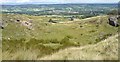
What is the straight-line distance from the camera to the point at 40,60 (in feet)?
31.2

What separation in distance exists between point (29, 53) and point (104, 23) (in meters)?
73.4

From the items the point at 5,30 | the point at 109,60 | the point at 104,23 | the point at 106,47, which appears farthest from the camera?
the point at 104,23

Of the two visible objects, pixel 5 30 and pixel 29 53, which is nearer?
pixel 29 53

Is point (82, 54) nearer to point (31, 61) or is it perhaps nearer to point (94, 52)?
point (94, 52)

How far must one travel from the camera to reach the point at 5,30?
50219 millimetres

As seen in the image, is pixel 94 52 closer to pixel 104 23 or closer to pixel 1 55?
pixel 1 55

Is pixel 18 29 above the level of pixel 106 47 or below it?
below

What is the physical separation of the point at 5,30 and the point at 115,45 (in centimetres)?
4070

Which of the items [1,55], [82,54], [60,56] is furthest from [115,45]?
[1,55]

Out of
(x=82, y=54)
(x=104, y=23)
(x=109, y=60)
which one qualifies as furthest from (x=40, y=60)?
(x=104, y=23)

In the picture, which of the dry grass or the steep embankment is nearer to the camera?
the steep embankment

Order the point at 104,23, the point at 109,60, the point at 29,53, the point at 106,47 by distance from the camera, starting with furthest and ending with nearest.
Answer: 1. the point at 104,23
2. the point at 106,47
3. the point at 29,53
4. the point at 109,60

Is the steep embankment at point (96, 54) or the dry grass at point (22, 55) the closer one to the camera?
the steep embankment at point (96, 54)

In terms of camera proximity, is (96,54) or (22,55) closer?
(22,55)
